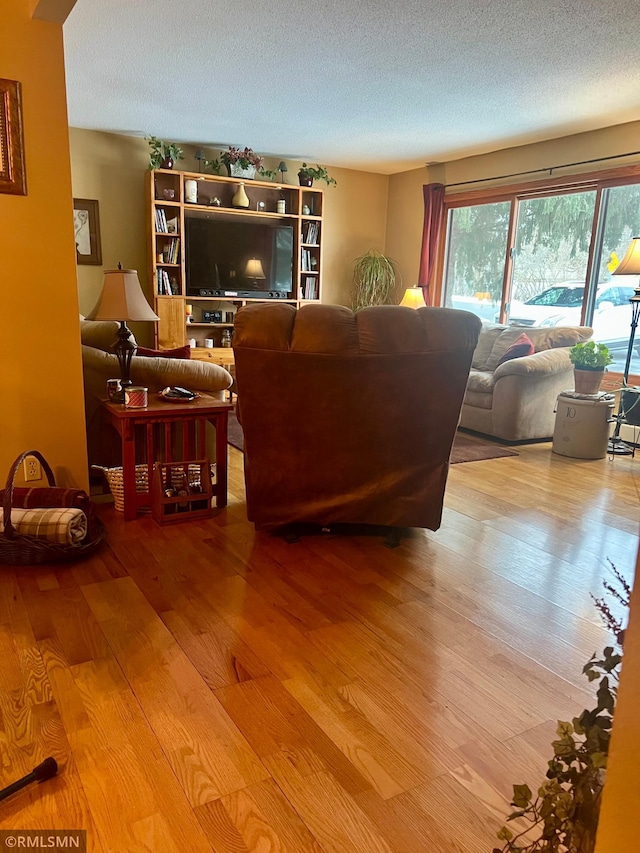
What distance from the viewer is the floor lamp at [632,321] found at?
13.6 feet

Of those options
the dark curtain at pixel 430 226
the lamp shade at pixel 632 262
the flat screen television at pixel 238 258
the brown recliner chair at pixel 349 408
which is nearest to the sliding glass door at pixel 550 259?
the dark curtain at pixel 430 226

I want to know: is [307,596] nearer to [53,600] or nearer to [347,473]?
[347,473]

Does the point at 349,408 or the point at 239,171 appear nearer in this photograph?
the point at 349,408

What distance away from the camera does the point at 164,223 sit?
5902 mm

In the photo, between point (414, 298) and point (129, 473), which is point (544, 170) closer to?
point (414, 298)

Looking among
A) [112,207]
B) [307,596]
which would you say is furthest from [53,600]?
[112,207]

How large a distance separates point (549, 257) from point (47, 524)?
5.06 metres

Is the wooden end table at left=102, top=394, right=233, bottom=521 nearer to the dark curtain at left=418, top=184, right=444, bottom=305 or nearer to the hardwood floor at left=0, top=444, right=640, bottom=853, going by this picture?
the hardwood floor at left=0, top=444, right=640, bottom=853

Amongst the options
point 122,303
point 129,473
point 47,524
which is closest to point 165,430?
point 129,473

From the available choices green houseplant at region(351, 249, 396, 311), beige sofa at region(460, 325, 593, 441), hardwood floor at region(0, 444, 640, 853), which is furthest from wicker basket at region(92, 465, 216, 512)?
green houseplant at region(351, 249, 396, 311)

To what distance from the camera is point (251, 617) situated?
78.0 inches

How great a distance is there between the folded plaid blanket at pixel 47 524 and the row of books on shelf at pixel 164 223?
4251 mm

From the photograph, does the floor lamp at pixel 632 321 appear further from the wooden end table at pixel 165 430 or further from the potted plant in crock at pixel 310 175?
the potted plant in crock at pixel 310 175

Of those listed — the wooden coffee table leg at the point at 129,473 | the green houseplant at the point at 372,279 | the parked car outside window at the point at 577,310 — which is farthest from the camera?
the green houseplant at the point at 372,279
